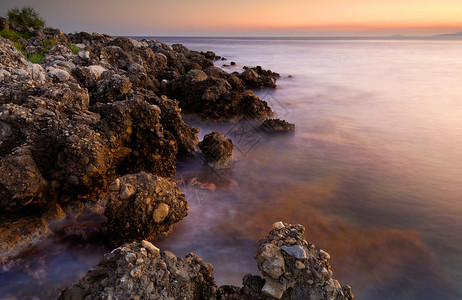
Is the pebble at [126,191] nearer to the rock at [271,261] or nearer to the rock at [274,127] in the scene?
the rock at [271,261]

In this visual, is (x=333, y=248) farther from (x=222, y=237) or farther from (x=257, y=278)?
(x=257, y=278)

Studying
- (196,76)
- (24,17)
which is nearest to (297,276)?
(196,76)

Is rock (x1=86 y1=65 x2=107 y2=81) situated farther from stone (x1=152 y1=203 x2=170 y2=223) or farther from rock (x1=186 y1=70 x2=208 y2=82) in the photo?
stone (x1=152 y1=203 x2=170 y2=223)

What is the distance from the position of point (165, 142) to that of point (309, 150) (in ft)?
12.4

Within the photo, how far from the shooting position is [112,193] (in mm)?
3211

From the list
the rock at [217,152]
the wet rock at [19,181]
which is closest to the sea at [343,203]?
the rock at [217,152]

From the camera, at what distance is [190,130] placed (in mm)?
5730

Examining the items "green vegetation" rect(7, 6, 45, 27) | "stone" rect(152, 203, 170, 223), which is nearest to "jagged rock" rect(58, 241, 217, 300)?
"stone" rect(152, 203, 170, 223)

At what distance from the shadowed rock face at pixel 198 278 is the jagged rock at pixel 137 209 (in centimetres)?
A: 109

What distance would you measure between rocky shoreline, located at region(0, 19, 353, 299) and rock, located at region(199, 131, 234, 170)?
20 mm

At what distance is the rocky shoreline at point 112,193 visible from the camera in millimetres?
2061

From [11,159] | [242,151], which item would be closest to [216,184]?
[242,151]

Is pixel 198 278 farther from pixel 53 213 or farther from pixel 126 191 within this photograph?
pixel 53 213

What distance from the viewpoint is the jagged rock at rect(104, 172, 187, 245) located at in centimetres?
320
